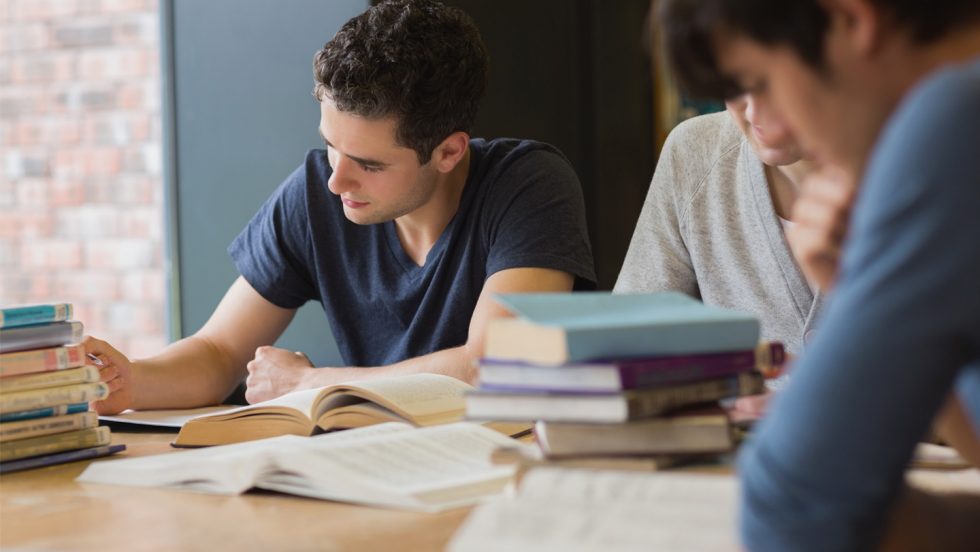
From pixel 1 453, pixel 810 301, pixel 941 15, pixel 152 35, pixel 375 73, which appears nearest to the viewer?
pixel 941 15

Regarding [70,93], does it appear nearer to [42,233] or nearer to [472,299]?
[42,233]

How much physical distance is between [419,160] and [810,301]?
71cm

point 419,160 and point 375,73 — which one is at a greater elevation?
point 375,73

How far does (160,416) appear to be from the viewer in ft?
5.39

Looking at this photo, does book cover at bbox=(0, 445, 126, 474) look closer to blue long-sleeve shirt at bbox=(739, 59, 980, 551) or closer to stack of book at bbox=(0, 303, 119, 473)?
stack of book at bbox=(0, 303, 119, 473)

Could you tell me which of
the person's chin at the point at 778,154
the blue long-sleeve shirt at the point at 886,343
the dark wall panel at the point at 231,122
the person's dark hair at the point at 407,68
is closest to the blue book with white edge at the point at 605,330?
the blue long-sleeve shirt at the point at 886,343

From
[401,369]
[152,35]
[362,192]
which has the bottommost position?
[401,369]

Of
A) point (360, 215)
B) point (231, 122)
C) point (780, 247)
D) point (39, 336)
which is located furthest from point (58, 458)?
point (231, 122)

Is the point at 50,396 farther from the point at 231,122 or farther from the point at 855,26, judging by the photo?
the point at 231,122

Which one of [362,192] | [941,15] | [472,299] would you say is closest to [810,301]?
[472,299]

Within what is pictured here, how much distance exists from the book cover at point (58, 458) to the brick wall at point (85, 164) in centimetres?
223

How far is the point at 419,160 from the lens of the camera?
1998 mm

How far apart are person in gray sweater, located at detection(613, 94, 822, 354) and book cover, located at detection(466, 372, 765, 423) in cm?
72

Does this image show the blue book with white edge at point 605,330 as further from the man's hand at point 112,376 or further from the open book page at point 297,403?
the man's hand at point 112,376
